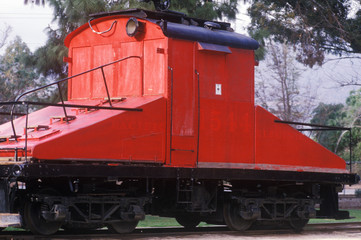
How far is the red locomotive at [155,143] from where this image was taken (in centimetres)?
1000

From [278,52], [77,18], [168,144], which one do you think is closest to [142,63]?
[168,144]

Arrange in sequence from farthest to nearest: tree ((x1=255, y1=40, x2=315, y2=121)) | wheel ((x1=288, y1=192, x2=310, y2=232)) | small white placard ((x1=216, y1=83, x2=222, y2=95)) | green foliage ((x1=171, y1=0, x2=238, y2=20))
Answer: tree ((x1=255, y1=40, x2=315, y2=121)), green foliage ((x1=171, y1=0, x2=238, y2=20)), wheel ((x1=288, y1=192, x2=310, y2=232)), small white placard ((x1=216, y1=83, x2=222, y2=95))

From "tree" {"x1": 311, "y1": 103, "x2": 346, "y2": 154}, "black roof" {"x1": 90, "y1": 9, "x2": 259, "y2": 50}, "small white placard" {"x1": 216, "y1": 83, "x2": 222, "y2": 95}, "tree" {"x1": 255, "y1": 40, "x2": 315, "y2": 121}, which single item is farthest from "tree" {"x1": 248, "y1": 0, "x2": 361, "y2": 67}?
"tree" {"x1": 311, "y1": 103, "x2": 346, "y2": 154}

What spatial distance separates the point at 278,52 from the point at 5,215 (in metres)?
33.8

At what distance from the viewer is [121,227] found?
36.5 feet

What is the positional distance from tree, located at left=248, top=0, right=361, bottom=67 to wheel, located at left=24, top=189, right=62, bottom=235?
45.5 ft

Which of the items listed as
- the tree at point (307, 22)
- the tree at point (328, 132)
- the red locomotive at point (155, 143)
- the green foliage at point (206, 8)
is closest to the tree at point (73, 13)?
the green foliage at point (206, 8)

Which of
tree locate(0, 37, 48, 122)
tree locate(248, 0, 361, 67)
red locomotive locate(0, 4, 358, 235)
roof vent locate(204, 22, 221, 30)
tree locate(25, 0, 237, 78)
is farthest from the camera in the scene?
tree locate(0, 37, 48, 122)

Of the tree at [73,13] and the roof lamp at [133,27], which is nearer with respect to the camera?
the roof lamp at [133,27]

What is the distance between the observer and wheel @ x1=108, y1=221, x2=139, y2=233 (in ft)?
36.3

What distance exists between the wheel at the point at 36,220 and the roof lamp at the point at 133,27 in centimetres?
348

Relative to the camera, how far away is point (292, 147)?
1318 cm

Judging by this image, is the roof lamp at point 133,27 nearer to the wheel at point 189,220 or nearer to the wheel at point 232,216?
the wheel at point 232,216

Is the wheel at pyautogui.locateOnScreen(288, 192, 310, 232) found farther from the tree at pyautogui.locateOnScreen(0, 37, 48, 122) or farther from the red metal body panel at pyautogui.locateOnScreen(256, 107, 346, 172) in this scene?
the tree at pyautogui.locateOnScreen(0, 37, 48, 122)
